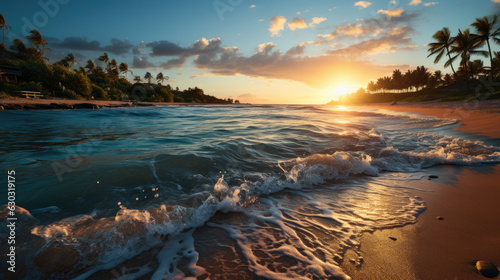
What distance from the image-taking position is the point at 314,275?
5.30 feet

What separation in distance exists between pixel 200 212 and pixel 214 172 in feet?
4.46

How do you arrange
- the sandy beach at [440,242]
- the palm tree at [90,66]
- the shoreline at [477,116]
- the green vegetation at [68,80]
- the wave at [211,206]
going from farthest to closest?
the palm tree at [90,66] < the green vegetation at [68,80] < the shoreline at [477,116] < the wave at [211,206] < the sandy beach at [440,242]

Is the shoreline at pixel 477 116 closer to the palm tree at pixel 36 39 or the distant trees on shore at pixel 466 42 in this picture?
the distant trees on shore at pixel 466 42

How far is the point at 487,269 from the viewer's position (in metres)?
1.54

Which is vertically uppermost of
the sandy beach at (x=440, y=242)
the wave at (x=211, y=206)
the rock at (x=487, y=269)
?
the wave at (x=211, y=206)

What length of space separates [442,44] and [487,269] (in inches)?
2235

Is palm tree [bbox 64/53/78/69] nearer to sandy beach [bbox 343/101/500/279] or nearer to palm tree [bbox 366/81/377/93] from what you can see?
sandy beach [bbox 343/101/500/279]

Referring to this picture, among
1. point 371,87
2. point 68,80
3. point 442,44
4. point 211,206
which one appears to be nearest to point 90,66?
point 68,80

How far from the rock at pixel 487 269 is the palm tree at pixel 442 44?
175ft

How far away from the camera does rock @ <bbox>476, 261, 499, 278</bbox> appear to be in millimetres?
1507

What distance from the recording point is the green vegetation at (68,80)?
28.3 m

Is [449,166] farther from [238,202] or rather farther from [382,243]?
[238,202]

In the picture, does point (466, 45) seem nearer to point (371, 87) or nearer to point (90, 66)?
point (371, 87)

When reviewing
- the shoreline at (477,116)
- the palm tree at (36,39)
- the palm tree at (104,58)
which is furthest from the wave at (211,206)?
the palm tree at (104,58)
